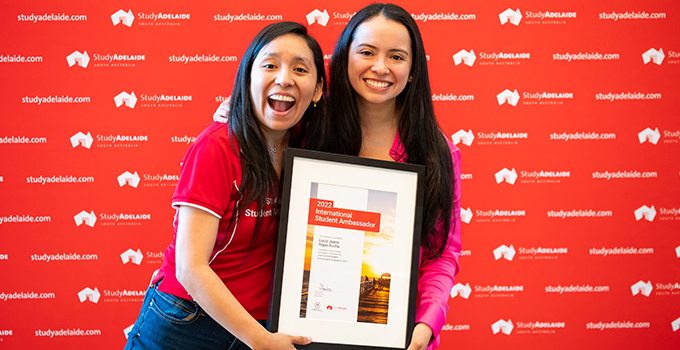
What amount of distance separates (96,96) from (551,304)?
3.17m

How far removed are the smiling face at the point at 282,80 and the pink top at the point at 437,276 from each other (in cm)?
40

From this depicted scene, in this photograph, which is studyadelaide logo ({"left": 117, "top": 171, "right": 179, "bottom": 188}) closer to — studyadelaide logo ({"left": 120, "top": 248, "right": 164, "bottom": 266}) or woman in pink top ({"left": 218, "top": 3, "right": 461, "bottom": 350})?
studyadelaide logo ({"left": 120, "top": 248, "right": 164, "bottom": 266})

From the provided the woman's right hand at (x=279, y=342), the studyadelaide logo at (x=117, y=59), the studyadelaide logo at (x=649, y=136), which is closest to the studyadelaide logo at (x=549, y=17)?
the studyadelaide logo at (x=649, y=136)

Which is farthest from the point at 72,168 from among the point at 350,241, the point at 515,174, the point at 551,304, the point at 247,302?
the point at 551,304

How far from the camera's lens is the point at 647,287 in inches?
119

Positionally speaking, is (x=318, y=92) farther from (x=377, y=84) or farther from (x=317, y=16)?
(x=317, y=16)

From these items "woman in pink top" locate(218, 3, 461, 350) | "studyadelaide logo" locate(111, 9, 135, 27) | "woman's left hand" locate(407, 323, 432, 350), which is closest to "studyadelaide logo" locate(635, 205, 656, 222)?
"woman in pink top" locate(218, 3, 461, 350)

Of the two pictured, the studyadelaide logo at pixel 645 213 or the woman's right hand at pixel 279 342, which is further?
the studyadelaide logo at pixel 645 213

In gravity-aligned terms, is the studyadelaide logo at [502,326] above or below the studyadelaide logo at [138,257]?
below

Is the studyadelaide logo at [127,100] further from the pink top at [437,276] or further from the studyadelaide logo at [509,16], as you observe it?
the studyadelaide logo at [509,16]

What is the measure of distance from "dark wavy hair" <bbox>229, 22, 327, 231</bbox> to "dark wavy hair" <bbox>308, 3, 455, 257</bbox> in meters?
0.15

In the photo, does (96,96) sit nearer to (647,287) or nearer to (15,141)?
(15,141)

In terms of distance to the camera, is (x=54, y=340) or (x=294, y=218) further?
(x=54, y=340)

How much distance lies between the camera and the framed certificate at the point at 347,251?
131cm
